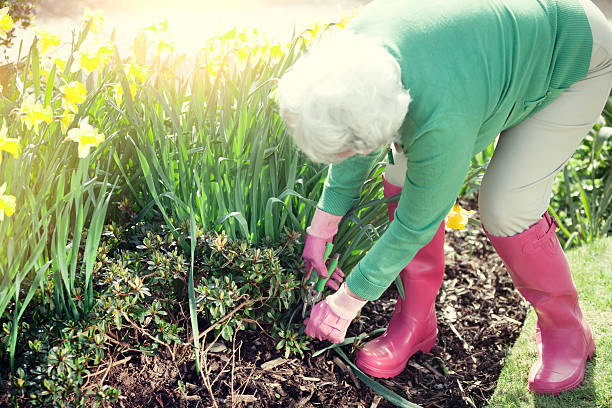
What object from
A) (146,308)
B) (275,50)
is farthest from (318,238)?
(275,50)

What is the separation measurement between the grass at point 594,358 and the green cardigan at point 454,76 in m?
0.76

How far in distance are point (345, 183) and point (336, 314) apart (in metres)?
0.38

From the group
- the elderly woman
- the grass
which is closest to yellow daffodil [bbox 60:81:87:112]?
the elderly woman

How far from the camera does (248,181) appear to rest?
6.32 ft

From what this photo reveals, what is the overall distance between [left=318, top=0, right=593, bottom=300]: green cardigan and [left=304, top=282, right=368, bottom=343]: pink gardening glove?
0.07m

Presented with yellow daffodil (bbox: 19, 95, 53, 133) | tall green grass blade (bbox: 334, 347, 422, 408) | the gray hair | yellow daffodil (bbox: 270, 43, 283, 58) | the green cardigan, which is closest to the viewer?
the gray hair

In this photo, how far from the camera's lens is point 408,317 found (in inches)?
80.8

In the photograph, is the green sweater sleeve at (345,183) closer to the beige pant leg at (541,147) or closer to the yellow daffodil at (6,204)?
the beige pant leg at (541,147)

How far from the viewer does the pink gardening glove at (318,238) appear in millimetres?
1857

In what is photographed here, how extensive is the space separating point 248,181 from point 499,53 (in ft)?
2.88

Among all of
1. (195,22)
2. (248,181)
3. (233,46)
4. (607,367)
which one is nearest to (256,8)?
(195,22)

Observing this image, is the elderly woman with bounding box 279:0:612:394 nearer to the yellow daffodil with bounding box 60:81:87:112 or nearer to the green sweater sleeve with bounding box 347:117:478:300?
the green sweater sleeve with bounding box 347:117:478:300

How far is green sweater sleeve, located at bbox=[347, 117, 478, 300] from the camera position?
4.24 ft

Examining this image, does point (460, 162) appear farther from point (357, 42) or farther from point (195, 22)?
point (195, 22)
